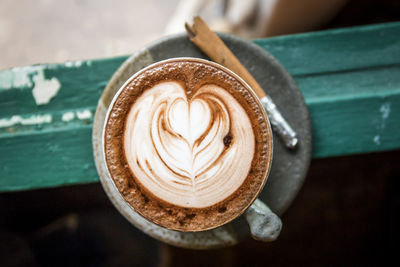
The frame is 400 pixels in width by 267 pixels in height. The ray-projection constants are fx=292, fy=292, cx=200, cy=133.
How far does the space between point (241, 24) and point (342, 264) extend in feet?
4.26

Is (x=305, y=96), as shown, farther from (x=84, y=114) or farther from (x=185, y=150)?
(x=84, y=114)

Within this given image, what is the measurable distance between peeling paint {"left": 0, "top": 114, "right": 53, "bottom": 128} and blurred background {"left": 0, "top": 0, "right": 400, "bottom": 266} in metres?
0.62

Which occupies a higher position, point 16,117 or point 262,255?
point 16,117

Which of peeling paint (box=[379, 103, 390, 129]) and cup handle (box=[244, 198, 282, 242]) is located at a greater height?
peeling paint (box=[379, 103, 390, 129])

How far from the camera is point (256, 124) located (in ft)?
1.98

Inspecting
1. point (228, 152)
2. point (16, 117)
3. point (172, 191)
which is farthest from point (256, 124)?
point (16, 117)

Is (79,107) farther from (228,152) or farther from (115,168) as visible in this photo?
(228,152)

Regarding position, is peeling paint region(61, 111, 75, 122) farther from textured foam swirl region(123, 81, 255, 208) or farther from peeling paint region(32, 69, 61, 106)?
textured foam swirl region(123, 81, 255, 208)

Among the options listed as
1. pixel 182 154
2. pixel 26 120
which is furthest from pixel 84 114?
pixel 182 154

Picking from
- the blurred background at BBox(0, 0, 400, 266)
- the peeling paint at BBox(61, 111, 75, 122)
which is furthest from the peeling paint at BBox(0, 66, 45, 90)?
the blurred background at BBox(0, 0, 400, 266)

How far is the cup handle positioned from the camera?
0.58 meters

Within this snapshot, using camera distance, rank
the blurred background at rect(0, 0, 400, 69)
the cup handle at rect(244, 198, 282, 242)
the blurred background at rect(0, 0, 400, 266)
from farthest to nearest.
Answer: the blurred background at rect(0, 0, 400, 69) → the blurred background at rect(0, 0, 400, 266) → the cup handle at rect(244, 198, 282, 242)

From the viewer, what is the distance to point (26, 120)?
2.74 feet

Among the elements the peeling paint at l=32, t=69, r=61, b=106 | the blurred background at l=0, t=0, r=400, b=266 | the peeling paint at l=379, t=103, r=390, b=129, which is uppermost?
the peeling paint at l=379, t=103, r=390, b=129
